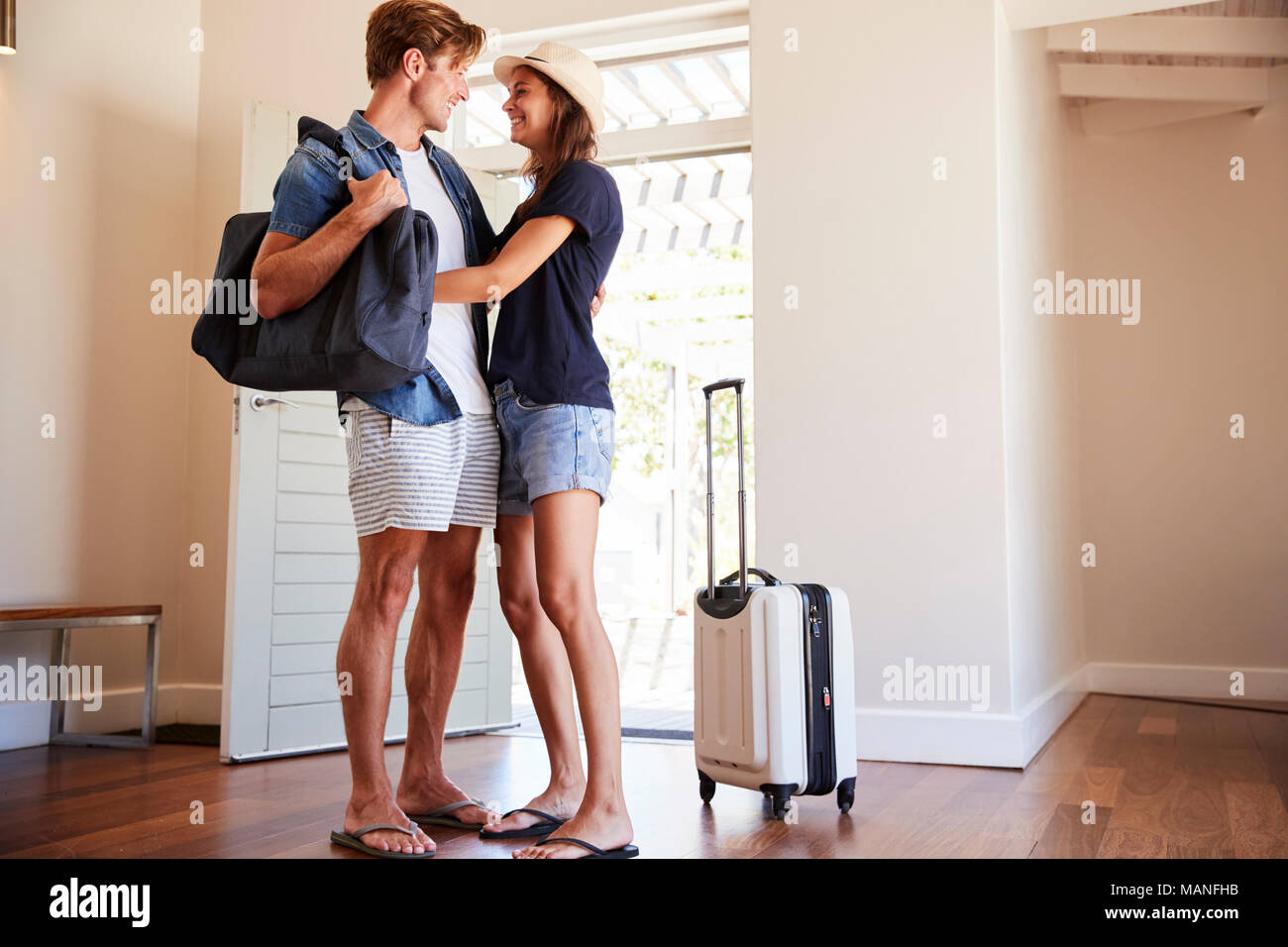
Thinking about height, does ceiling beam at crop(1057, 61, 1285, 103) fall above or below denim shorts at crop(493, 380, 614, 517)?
above

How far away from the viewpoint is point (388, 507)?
1940 mm

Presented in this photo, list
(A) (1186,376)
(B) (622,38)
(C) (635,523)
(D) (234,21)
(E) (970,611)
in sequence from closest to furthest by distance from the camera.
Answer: (E) (970,611)
(B) (622,38)
(D) (234,21)
(A) (1186,376)
(C) (635,523)

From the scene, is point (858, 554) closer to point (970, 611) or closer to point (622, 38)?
point (970, 611)

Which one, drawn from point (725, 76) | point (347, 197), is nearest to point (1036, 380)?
point (725, 76)

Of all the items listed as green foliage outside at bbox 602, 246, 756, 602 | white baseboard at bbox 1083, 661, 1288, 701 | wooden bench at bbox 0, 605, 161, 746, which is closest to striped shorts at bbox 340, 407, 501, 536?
wooden bench at bbox 0, 605, 161, 746

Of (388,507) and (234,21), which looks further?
(234,21)

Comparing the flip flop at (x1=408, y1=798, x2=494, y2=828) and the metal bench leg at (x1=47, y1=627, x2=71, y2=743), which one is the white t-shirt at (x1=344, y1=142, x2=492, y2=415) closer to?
the flip flop at (x1=408, y1=798, x2=494, y2=828)

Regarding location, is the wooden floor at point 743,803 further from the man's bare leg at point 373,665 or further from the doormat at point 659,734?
the doormat at point 659,734

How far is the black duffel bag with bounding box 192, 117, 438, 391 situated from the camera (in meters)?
1.78

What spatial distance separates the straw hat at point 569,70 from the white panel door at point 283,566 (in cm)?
166

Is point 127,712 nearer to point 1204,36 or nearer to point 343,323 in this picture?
point 343,323

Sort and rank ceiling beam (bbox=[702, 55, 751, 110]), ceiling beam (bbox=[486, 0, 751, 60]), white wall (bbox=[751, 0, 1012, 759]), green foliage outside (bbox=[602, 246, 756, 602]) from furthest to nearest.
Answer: green foliage outside (bbox=[602, 246, 756, 602]) < ceiling beam (bbox=[702, 55, 751, 110]) < ceiling beam (bbox=[486, 0, 751, 60]) < white wall (bbox=[751, 0, 1012, 759])

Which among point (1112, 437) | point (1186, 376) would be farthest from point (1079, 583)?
point (1186, 376)
